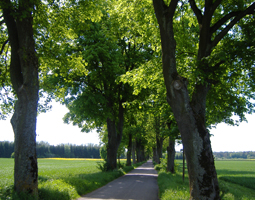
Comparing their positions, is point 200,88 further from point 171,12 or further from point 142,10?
point 142,10

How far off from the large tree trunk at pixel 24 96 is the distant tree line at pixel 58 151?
116 meters

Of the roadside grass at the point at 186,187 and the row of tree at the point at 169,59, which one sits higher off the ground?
the row of tree at the point at 169,59

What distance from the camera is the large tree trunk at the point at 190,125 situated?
19.2ft

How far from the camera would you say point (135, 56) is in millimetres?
20234

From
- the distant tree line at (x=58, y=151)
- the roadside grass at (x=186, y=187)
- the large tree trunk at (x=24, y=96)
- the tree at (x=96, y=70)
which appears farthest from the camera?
the distant tree line at (x=58, y=151)

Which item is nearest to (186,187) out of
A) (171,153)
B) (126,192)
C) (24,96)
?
(126,192)

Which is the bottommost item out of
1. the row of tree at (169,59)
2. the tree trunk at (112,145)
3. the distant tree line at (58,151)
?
the distant tree line at (58,151)

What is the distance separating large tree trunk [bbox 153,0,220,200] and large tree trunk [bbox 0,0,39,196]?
187 inches

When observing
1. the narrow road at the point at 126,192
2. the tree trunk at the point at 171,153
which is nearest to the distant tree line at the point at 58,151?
Answer: the tree trunk at the point at 171,153

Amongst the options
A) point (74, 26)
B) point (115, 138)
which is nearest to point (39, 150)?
point (115, 138)

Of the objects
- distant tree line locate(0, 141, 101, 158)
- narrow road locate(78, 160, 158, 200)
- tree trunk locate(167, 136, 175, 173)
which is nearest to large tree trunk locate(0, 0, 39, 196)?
narrow road locate(78, 160, 158, 200)

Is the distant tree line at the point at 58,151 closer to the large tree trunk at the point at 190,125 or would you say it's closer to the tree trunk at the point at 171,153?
the tree trunk at the point at 171,153

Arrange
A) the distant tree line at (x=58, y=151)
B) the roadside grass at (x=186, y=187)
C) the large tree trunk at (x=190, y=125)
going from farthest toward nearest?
1. the distant tree line at (x=58, y=151)
2. the roadside grass at (x=186, y=187)
3. the large tree trunk at (x=190, y=125)

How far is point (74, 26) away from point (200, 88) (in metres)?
7.22
